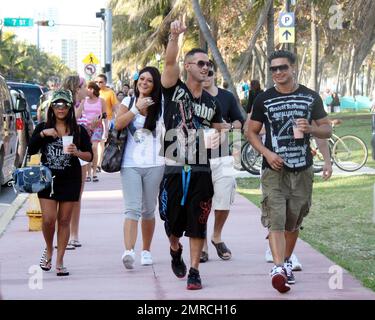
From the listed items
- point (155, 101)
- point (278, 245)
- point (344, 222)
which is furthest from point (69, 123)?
point (344, 222)

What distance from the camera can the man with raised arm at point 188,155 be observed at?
7.02 meters

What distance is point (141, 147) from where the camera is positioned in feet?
25.7

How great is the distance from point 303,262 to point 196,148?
1.81 m

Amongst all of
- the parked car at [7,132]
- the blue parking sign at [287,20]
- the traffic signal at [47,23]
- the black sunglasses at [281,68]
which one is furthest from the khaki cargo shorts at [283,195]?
the traffic signal at [47,23]

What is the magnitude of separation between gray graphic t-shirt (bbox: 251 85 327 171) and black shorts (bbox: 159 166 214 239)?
0.53m

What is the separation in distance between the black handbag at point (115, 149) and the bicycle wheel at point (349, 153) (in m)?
8.93

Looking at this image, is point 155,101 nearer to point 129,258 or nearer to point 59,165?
point 59,165

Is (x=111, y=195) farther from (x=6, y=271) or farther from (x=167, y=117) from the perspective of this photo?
(x=167, y=117)

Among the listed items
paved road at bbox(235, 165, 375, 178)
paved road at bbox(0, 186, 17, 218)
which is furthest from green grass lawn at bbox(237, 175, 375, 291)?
paved road at bbox(0, 186, 17, 218)

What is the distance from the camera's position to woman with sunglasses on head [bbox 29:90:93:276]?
769 centimetres

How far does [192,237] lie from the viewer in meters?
7.03

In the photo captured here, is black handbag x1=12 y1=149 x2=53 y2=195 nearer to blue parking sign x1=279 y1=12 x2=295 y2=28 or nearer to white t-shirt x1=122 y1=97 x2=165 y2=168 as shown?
white t-shirt x1=122 y1=97 x2=165 y2=168
